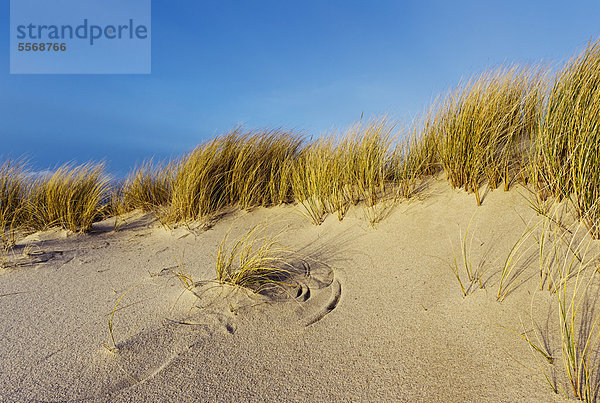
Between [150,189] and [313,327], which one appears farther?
[150,189]

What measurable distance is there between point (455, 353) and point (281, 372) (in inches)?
34.0

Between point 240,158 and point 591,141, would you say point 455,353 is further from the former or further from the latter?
point 240,158

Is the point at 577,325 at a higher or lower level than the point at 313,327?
higher

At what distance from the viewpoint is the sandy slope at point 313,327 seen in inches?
65.6

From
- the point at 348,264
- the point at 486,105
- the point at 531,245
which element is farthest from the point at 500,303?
the point at 486,105

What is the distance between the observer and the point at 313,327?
2084 mm

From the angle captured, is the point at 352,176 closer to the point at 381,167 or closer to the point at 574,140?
the point at 381,167

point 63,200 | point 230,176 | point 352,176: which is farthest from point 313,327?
point 63,200

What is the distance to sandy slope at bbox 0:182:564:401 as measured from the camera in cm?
167

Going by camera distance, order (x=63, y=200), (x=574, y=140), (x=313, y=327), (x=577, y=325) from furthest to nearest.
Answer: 1. (x=63, y=200)
2. (x=574, y=140)
3. (x=313, y=327)
4. (x=577, y=325)

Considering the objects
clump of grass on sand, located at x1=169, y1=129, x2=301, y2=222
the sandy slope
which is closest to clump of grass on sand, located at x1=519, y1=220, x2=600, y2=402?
the sandy slope

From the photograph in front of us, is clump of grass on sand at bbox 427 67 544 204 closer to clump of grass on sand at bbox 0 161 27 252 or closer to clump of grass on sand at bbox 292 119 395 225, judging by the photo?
clump of grass on sand at bbox 292 119 395 225

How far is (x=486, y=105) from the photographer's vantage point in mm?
3305

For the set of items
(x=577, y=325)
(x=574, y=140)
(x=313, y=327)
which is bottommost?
(x=313, y=327)
